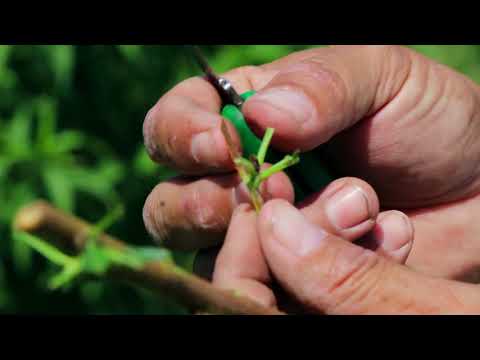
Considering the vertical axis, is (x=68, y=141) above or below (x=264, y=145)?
above

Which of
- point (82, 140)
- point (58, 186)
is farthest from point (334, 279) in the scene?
point (82, 140)

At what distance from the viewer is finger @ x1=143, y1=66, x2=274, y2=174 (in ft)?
3.09

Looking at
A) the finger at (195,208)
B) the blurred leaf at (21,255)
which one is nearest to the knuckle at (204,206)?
the finger at (195,208)

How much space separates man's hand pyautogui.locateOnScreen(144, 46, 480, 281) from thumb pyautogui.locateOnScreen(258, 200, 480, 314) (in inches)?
3.6

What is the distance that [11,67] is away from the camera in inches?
73.3

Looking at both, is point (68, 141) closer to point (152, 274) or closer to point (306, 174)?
point (306, 174)

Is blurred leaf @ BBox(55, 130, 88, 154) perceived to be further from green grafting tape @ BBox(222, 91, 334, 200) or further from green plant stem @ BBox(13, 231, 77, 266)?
green plant stem @ BBox(13, 231, 77, 266)

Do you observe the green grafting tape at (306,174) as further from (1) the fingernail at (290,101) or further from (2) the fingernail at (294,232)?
(2) the fingernail at (294,232)

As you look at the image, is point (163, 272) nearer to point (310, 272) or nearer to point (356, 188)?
point (310, 272)

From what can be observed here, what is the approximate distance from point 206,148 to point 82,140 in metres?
1.00

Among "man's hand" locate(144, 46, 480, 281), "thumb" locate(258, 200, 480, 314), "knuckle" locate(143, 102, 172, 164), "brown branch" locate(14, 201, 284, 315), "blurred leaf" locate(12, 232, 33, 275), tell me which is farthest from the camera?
"blurred leaf" locate(12, 232, 33, 275)

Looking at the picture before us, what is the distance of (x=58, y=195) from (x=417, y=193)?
2.92 ft

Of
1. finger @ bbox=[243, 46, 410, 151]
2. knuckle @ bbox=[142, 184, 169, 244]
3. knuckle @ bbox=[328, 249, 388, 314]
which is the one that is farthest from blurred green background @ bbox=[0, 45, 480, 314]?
knuckle @ bbox=[328, 249, 388, 314]

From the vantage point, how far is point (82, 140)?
73.6 inches
